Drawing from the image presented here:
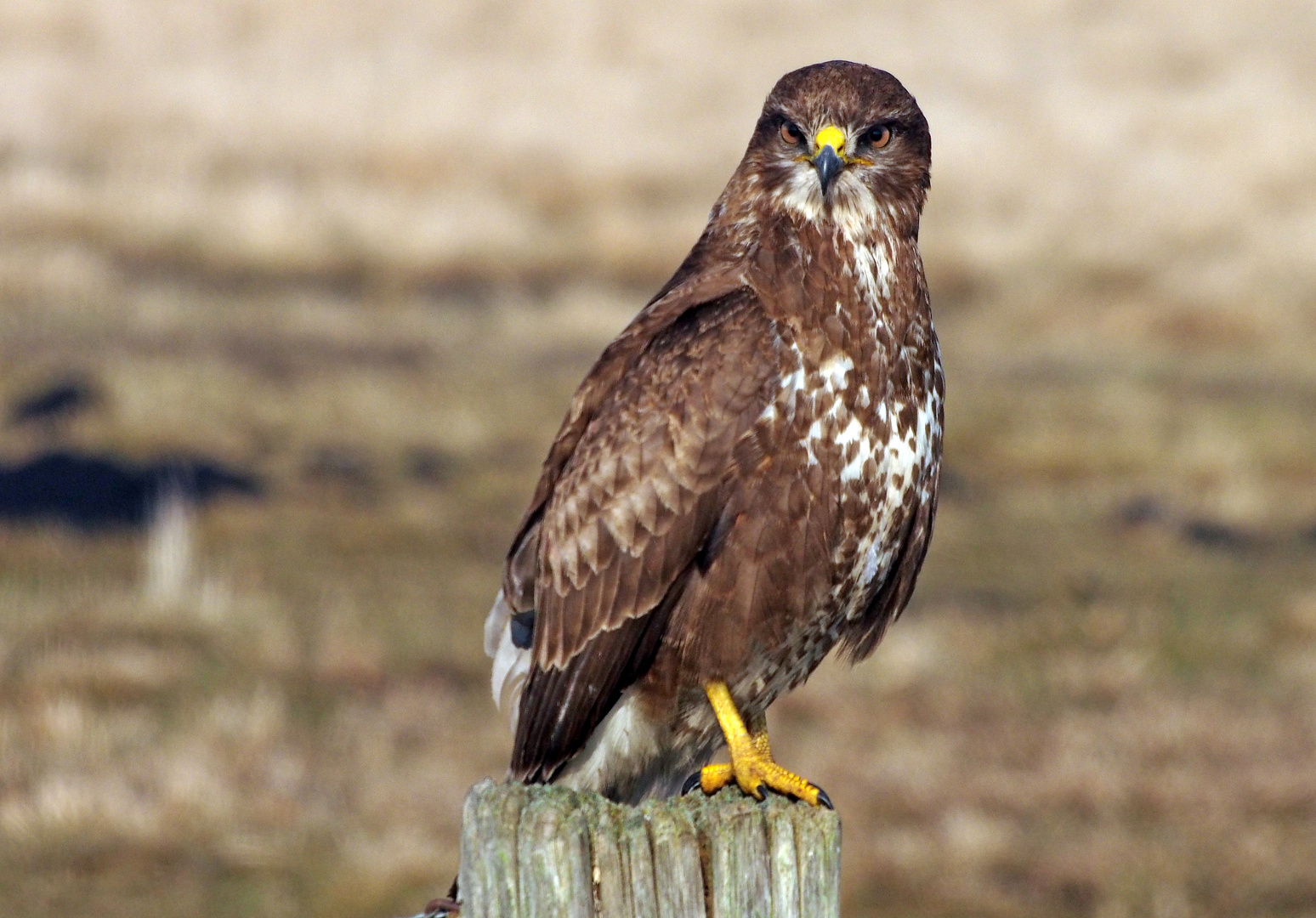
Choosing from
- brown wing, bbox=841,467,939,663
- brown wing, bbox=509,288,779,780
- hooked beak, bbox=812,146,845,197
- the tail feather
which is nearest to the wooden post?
brown wing, bbox=509,288,779,780

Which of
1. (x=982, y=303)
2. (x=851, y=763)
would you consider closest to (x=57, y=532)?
(x=851, y=763)

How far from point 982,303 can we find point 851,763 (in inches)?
479

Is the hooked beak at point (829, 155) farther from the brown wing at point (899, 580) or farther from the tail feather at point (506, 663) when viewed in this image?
the tail feather at point (506, 663)

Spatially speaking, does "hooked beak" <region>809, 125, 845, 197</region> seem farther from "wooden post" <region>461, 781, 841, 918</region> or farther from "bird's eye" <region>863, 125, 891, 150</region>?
"wooden post" <region>461, 781, 841, 918</region>

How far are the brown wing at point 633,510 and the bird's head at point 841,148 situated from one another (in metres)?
0.34

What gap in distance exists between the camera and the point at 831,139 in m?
4.47

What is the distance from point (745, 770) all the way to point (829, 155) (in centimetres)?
148

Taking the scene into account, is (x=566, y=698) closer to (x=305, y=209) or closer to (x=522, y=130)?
(x=305, y=209)

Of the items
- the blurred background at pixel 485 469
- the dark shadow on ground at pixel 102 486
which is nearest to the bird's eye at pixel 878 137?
the blurred background at pixel 485 469

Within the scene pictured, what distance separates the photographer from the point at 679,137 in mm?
27609

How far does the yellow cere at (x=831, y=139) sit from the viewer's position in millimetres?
4465

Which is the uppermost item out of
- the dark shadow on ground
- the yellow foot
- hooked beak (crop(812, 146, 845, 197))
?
the dark shadow on ground

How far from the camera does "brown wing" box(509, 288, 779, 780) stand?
170 inches

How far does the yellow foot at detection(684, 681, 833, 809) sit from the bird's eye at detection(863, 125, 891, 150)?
140 centimetres
